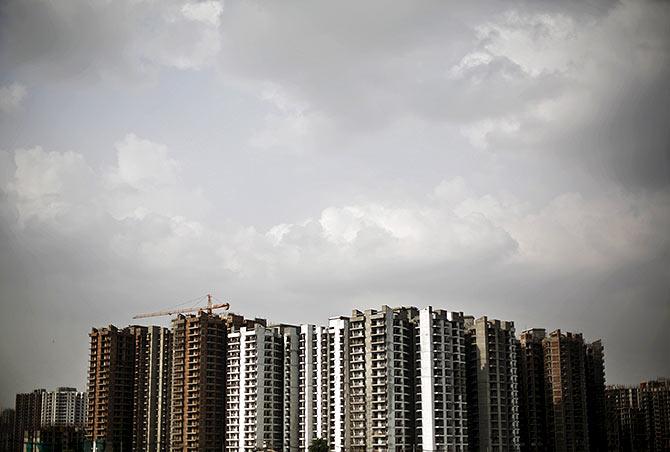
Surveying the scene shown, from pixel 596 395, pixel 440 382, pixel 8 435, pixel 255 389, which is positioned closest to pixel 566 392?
pixel 596 395

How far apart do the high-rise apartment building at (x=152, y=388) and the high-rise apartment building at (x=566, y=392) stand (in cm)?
1228

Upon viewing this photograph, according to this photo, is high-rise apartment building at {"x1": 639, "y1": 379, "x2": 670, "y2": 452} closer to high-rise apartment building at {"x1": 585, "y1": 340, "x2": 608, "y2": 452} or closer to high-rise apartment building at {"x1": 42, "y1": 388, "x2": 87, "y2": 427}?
high-rise apartment building at {"x1": 585, "y1": 340, "x2": 608, "y2": 452}

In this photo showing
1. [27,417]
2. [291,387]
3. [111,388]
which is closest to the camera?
[291,387]

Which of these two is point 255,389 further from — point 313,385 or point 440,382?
point 440,382

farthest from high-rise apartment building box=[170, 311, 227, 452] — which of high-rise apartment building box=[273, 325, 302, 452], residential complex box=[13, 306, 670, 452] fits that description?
high-rise apartment building box=[273, 325, 302, 452]

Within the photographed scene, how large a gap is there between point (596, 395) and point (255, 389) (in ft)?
39.8

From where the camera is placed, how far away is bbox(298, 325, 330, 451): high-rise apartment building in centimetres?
2391

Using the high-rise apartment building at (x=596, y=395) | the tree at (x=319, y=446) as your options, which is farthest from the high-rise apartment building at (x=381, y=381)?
the high-rise apartment building at (x=596, y=395)

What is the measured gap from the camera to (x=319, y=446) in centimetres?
2291

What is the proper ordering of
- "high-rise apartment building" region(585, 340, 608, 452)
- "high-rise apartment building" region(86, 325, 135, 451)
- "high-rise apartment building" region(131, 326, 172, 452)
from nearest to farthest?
1. "high-rise apartment building" region(131, 326, 172, 452)
2. "high-rise apartment building" region(86, 325, 135, 451)
3. "high-rise apartment building" region(585, 340, 608, 452)

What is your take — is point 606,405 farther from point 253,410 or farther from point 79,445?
point 79,445

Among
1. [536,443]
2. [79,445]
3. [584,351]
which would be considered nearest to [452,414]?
[536,443]

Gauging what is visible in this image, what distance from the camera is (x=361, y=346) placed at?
76.5 feet

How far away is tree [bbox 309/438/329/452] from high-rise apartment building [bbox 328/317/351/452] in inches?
8.3
